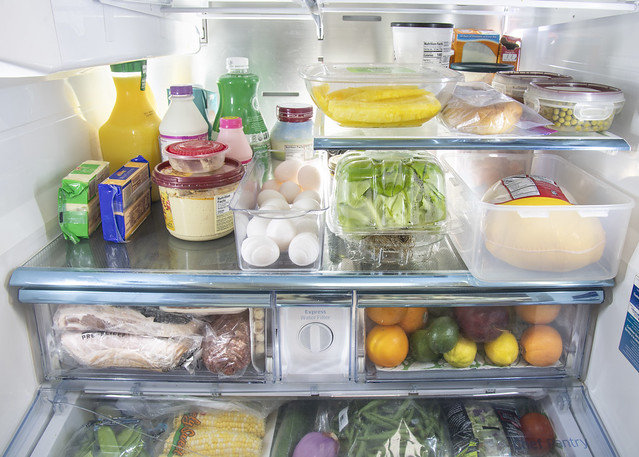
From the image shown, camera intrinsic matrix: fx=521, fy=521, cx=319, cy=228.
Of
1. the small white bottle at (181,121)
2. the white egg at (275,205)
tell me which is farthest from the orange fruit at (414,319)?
the small white bottle at (181,121)

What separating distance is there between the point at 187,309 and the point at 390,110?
2.07 feet

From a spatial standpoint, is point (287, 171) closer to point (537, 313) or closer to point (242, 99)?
point (242, 99)

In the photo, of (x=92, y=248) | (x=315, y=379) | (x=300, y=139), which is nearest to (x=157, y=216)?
(x=92, y=248)

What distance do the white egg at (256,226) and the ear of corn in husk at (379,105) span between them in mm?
264

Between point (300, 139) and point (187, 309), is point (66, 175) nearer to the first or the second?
point (187, 309)

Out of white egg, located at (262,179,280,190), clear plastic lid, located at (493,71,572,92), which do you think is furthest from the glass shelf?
clear plastic lid, located at (493,71,572,92)

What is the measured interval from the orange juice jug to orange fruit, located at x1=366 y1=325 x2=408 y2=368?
0.80 metres

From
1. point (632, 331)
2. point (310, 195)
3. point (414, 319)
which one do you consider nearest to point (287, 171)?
point (310, 195)

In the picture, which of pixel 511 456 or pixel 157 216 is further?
pixel 157 216

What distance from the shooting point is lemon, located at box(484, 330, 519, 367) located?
1.21 m

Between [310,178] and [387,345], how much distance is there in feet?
1.53

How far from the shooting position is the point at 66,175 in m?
1.30

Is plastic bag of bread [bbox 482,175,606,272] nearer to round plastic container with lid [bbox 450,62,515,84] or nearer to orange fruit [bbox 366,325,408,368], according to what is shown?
orange fruit [bbox 366,325,408,368]

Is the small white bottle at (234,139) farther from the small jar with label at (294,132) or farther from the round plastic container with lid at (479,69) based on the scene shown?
the round plastic container with lid at (479,69)
